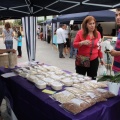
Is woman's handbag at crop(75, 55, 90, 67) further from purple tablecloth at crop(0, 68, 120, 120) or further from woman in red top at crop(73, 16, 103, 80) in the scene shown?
purple tablecloth at crop(0, 68, 120, 120)

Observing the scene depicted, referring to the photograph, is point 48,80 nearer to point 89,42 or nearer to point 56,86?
point 56,86

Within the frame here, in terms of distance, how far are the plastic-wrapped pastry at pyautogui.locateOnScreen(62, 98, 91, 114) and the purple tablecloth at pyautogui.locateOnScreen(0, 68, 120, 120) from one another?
3 cm

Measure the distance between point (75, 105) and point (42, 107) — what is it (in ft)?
1.19

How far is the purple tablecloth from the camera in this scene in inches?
58.5

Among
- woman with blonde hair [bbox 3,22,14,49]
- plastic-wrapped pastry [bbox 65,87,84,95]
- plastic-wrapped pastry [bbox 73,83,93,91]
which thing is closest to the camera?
Result: plastic-wrapped pastry [bbox 65,87,84,95]

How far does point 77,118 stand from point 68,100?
246mm

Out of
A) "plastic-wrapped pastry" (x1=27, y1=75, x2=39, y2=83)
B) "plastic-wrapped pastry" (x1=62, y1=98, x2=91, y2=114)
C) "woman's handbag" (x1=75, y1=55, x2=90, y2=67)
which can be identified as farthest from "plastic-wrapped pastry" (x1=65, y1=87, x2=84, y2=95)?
"woman's handbag" (x1=75, y1=55, x2=90, y2=67)

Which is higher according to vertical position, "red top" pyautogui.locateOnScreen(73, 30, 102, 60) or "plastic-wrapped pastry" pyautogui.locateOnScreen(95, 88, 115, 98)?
"red top" pyautogui.locateOnScreen(73, 30, 102, 60)

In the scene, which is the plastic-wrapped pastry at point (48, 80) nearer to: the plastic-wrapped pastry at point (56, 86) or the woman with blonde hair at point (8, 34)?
the plastic-wrapped pastry at point (56, 86)

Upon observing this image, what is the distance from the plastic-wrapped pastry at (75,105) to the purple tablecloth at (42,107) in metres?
0.03

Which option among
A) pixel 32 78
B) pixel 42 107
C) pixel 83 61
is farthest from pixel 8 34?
pixel 42 107

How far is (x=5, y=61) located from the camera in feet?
14.3

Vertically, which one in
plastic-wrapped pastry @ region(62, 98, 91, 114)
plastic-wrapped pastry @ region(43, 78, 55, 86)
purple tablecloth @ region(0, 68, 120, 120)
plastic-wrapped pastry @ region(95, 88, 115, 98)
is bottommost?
purple tablecloth @ region(0, 68, 120, 120)

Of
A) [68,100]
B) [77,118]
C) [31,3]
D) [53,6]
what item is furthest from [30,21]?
[77,118]
